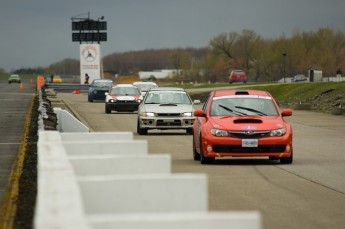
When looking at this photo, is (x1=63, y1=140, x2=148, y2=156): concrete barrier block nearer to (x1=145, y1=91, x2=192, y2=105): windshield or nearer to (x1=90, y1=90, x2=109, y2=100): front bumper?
(x1=145, y1=91, x2=192, y2=105): windshield

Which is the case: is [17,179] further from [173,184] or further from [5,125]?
[5,125]

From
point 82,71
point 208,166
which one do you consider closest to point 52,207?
point 208,166

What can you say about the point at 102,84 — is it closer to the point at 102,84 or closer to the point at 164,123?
the point at 102,84

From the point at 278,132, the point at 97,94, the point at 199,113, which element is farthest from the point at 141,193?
the point at 97,94

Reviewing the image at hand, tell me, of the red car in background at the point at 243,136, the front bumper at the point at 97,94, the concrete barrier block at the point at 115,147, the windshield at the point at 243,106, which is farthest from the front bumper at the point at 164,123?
the front bumper at the point at 97,94

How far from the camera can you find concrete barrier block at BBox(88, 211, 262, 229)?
17.7ft

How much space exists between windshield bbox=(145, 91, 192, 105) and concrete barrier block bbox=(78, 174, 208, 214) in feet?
81.6

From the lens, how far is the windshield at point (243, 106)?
2061cm

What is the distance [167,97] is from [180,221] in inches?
1078

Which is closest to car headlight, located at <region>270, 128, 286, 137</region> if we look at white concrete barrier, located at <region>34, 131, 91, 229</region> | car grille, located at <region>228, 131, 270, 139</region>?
car grille, located at <region>228, 131, 270, 139</region>

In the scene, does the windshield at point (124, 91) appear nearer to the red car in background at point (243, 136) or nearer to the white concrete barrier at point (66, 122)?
the white concrete barrier at point (66, 122)

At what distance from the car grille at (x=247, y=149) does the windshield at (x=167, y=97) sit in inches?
507

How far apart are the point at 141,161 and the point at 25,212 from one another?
1986 millimetres

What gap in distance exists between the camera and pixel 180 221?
5.45 meters
